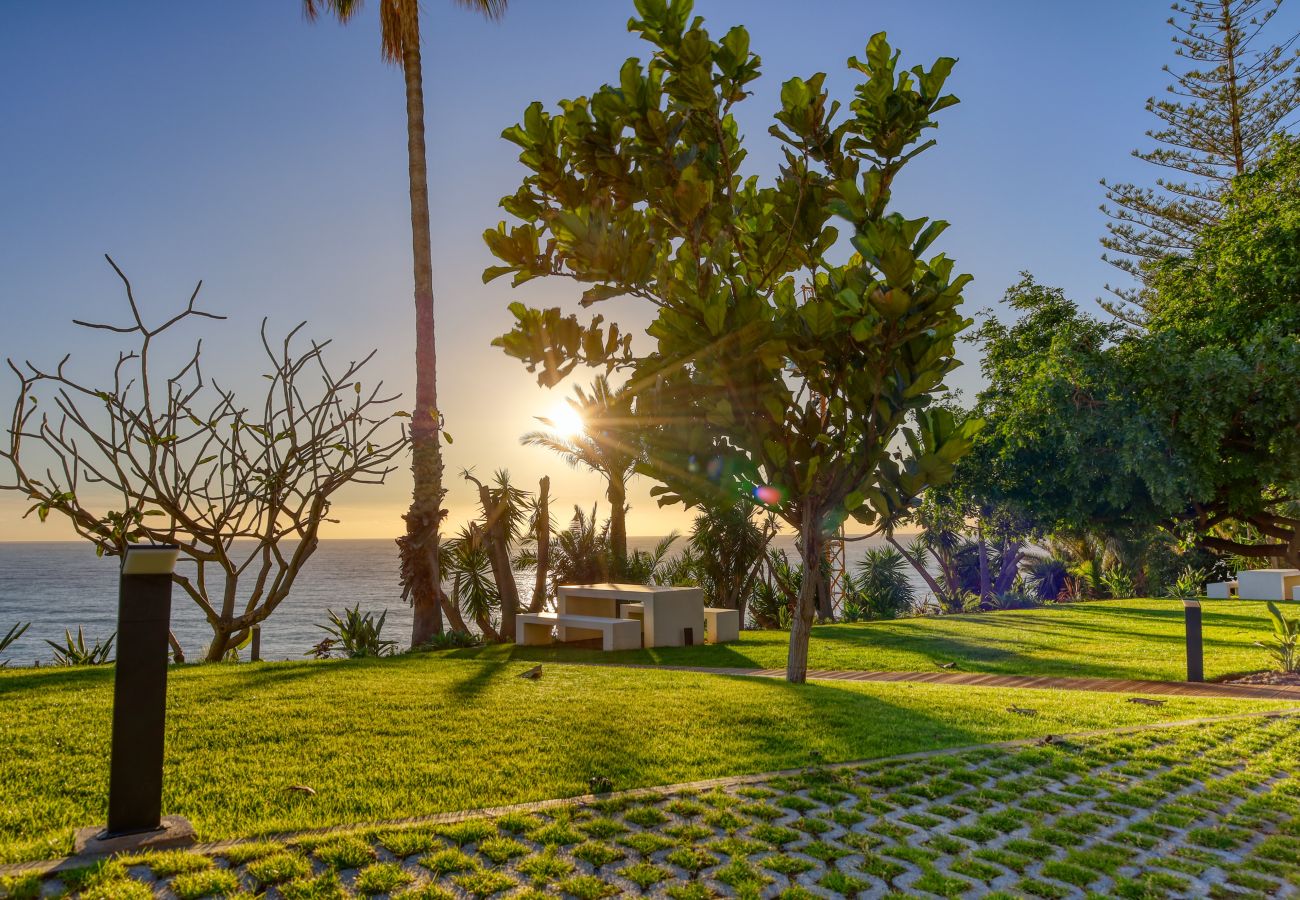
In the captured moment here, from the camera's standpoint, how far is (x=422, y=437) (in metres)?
15.9

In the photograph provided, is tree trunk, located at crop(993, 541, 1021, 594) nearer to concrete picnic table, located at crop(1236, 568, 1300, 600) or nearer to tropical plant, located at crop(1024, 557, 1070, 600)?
tropical plant, located at crop(1024, 557, 1070, 600)

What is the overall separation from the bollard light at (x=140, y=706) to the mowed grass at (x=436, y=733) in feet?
0.74

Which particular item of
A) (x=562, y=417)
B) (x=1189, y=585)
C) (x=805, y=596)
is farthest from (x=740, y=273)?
(x=1189, y=585)

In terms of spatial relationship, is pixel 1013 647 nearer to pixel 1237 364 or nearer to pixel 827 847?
pixel 1237 364

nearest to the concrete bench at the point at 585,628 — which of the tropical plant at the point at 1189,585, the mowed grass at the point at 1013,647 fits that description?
the mowed grass at the point at 1013,647

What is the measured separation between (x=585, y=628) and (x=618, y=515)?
641 centimetres

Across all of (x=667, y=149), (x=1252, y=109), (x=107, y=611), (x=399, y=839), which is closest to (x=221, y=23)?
(x=667, y=149)

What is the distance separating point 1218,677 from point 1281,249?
294 inches

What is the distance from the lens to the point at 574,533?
70.4ft

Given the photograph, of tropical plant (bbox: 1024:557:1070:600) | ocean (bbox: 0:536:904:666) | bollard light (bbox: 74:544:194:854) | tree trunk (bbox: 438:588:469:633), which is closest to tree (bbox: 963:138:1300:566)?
tree trunk (bbox: 438:588:469:633)

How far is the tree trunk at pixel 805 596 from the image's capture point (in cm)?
845

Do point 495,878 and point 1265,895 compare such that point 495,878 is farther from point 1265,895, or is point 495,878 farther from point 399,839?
point 1265,895

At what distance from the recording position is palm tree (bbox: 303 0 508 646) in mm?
15836

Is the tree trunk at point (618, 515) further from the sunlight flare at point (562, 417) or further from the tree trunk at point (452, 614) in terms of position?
the sunlight flare at point (562, 417)
